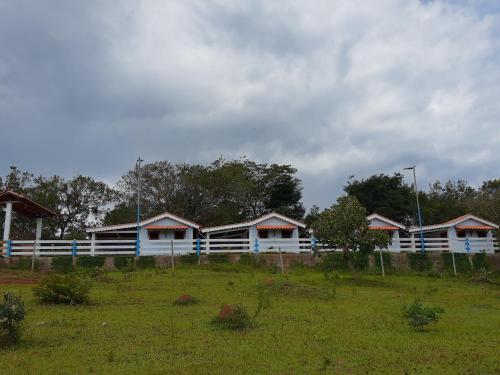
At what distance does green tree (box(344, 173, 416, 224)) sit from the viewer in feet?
177

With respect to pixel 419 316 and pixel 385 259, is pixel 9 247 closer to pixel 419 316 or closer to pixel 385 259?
pixel 385 259

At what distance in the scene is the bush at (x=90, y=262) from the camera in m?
28.2

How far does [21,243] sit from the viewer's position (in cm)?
2980

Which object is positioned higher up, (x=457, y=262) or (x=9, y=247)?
(x=9, y=247)

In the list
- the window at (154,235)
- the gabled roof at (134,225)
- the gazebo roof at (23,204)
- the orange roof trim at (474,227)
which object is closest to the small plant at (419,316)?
the gabled roof at (134,225)

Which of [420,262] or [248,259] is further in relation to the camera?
[420,262]

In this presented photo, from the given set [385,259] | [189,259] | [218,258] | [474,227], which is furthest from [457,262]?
[189,259]

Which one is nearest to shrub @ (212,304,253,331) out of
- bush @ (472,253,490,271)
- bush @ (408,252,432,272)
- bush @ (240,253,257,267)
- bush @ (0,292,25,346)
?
bush @ (0,292,25,346)

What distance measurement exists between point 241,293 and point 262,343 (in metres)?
8.54

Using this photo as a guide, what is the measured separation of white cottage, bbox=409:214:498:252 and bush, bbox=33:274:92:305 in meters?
26.7

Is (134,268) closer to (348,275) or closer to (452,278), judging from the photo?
(348,275)

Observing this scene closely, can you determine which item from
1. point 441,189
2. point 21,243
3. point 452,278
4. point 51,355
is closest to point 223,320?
point 51,355

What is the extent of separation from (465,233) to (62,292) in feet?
111

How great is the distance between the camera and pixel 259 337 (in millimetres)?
10141
